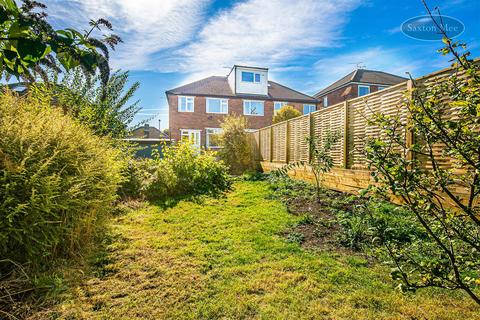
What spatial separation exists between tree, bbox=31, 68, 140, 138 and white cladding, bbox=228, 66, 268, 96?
571 inches

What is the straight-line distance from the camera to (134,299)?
87.0 inches

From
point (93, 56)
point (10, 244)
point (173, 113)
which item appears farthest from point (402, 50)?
point (173, 113)

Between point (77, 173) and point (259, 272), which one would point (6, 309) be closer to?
point (77, 173)

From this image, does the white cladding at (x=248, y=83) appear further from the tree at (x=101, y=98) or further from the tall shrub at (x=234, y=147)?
the tree at (x=101, y=98)

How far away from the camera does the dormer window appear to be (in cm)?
2250

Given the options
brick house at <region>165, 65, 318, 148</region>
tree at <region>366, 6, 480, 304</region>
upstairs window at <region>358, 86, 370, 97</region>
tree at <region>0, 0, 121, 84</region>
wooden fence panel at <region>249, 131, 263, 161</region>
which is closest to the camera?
tree at <region>0, 0, 121, 84</region>

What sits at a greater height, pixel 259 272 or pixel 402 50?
pixel 402 50

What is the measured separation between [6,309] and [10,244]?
56cm

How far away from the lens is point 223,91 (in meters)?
22.3

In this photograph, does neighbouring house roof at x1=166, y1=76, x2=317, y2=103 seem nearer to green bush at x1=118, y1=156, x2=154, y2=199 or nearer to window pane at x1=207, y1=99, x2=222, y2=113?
window pane at x1=207, y1=99, x2=222, y2=113

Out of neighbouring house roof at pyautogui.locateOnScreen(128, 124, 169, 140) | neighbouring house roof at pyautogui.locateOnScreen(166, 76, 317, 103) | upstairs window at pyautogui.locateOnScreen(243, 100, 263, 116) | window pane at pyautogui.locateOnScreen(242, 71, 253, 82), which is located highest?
window pane at pyautogui.locateOnScreen(242, 71, 253, 82)

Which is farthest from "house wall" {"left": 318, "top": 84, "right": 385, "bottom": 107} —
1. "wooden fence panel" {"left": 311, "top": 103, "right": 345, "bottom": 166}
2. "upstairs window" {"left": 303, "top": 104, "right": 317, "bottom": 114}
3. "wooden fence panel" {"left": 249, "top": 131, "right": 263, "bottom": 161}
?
"wooden fence panel" {"left": 311, "top": 103, "right": 345, "bottom": 166}

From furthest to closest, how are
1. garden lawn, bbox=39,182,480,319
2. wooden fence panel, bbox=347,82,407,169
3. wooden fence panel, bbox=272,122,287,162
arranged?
wooden fence panel, bbox=272,122,287,162, wooden fence panel, bbox=347,82,407,169, garden lawn, bbox=39,182,480,319

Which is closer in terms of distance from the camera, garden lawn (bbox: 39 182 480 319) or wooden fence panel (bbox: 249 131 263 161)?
garden lawn (bbox: 39 182 480 319)
